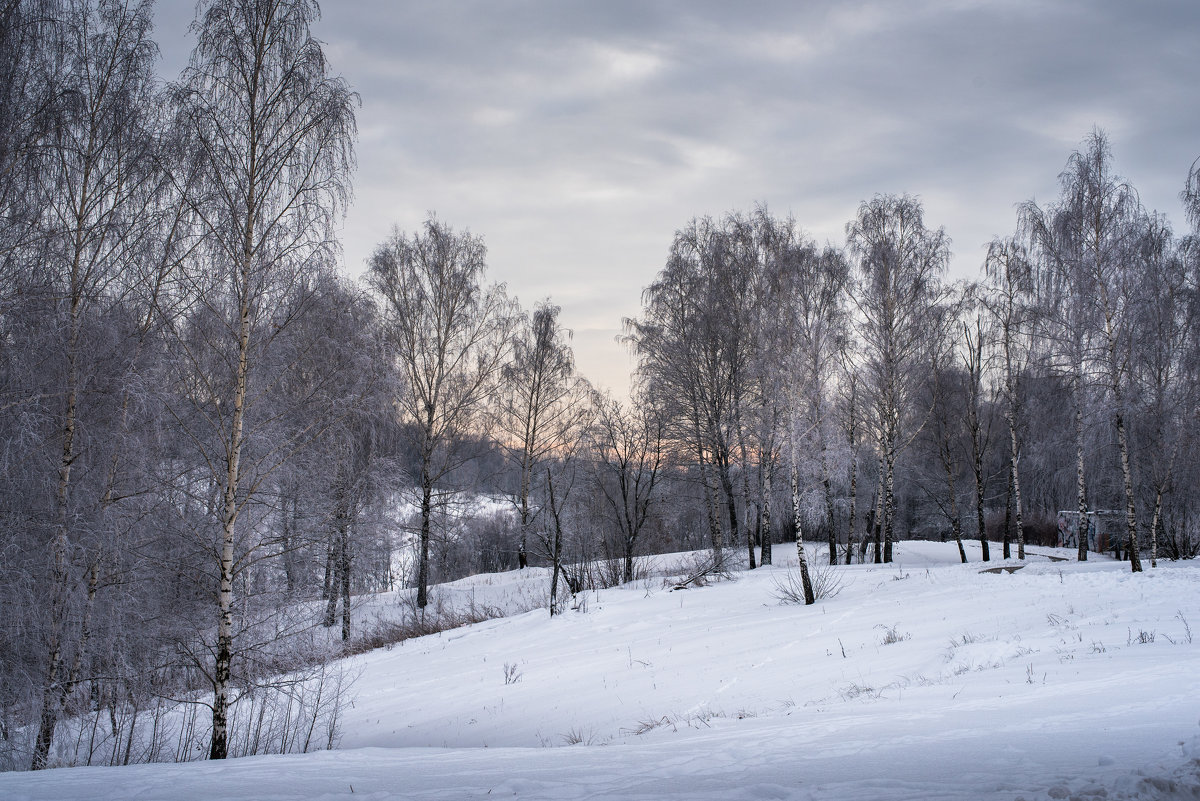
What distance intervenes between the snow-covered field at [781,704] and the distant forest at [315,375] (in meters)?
1.86

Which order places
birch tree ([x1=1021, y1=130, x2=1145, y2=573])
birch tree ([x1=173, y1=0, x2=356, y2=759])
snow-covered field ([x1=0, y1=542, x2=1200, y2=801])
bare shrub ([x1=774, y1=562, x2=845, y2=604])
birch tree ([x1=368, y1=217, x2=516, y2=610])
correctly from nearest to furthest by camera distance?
snow-covered field ([x1=0, y1=542, x2=1200, y2=801]) < birch tree ([x1=173, y1=0, x2=356, y2=759]) < bare shrub ([x1=774, y1=562, x2=845, y2=604]) < birch tree ([x1=1021, y1=130, x2=1145, y2=573]) < birch tree ([x1=368, y1=217, x2=516, y2=610])

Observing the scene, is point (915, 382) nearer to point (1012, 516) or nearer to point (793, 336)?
point (793, 336)

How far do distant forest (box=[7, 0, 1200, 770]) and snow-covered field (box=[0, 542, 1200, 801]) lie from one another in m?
1.86

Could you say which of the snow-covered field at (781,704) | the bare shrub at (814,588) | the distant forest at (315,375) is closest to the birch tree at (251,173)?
the distant forest at (315,375)

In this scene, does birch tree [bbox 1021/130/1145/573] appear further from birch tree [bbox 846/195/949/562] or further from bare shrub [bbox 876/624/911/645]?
bare shrub [bbox 876/624/911/645]

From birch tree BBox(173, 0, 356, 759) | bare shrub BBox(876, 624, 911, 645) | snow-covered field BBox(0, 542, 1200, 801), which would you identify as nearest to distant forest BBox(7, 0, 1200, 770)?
birch tree BBox(173, 0, 356, 759)

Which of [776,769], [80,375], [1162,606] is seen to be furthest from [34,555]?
[1162,606]

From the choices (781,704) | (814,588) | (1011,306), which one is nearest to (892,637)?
(781,704)

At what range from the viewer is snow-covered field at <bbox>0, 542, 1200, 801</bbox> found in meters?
3.67

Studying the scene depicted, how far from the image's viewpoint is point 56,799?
12.6 feet

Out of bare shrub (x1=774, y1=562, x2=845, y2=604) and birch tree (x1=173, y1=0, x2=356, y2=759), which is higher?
birch tree (x1=173, y1=0, x2=356, y2=759)

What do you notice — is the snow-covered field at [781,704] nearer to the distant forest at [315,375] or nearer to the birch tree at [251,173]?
the distant forest at [315,375]

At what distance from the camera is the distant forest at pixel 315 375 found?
744 centimetres

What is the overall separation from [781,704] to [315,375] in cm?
786
